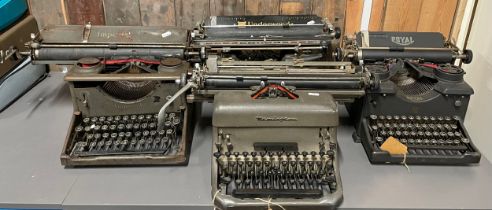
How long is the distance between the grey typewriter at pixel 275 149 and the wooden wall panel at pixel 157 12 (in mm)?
1124

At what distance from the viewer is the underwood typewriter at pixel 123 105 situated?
5.51 feet

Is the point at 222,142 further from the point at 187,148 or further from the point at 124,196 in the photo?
the point at 124,196

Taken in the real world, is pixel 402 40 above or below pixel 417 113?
above

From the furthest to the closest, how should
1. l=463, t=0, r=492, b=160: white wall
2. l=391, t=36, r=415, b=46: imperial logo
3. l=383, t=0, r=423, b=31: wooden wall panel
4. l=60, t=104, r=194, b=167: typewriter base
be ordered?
l=383, t=0, r=423, b=31: wooden wall panel → l=463, t=0, r=492, b=160: white wall → l=391, t=36, r=415, b=46: imperial logo → l=60, t=104, r=194, b=167: typewriter base

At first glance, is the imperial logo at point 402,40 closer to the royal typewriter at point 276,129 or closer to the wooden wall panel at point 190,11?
the royal typewriter at point 276,129

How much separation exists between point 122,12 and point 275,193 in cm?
163

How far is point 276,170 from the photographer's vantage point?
1583mm

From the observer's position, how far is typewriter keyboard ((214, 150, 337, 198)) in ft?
5.08

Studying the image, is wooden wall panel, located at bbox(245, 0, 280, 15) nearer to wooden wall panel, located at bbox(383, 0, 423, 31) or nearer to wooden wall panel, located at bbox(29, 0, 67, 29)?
wooden wall panel, located at bbox(383, 0, 423, 31)

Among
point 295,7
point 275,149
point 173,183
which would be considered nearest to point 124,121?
point 173,183

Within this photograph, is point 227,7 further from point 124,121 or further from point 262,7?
point 124,121

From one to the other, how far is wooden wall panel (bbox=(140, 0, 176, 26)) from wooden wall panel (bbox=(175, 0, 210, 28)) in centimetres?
4

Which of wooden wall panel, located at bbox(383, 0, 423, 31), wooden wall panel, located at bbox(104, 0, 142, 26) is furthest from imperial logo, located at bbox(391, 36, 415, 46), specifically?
wooden wall panel, located at bbox(104, 0, 142, 26)

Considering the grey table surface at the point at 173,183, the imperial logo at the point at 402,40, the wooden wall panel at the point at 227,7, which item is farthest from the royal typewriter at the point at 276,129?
the wooden wall panel at the point at 227,7
